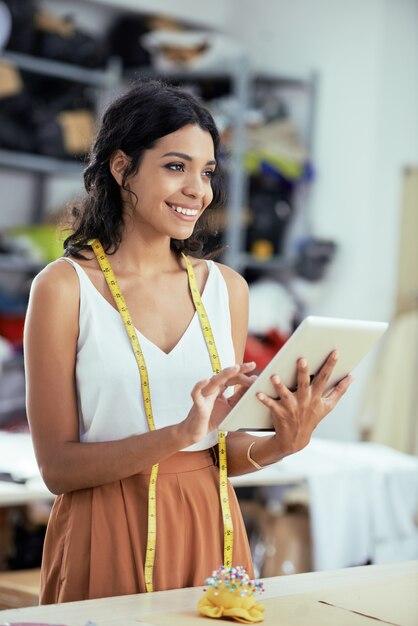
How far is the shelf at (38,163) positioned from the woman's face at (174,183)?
3.71 m

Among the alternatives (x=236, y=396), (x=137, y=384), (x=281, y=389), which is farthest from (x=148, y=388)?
(x=281, y=389)

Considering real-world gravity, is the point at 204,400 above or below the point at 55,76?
below

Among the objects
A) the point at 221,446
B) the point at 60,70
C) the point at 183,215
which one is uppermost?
the point at 60,70

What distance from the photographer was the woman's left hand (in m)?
1.83

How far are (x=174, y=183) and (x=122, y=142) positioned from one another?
13cm

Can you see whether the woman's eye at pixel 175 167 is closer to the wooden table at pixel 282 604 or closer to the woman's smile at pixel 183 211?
the woman's smile at pixel 183 211

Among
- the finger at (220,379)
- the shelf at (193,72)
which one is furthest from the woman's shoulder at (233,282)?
the shelf at (193,72)

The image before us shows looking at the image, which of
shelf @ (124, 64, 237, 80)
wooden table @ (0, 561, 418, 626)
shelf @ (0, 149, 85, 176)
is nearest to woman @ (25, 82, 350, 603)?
wooden table @ (0, 561, 418, 626)

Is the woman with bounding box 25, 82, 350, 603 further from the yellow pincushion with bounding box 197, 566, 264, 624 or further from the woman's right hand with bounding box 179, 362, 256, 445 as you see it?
the yellow pincushion with bounding box 197, 566, 264, 624

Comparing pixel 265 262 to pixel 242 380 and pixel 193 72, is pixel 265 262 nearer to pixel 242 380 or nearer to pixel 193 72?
pixel 193 72

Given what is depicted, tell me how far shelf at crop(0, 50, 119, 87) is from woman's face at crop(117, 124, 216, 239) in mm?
3818

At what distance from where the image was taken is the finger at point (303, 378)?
182 cm

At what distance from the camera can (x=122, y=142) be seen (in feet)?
6.59

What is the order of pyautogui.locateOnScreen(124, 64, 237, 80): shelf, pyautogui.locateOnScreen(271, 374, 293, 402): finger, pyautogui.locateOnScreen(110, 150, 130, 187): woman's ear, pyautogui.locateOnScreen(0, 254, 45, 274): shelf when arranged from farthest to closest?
pyautogui.locateOnScreen(124, 64, 237, 80): shelf → pyautogui.locateOnScreen(0, 254, 45, 274): shelf → pyautogui.locateOnScreen(110, 150, 130, 187): woman's ear → pyautogui.locateOnScreen(271, 374, 293, 402): finger
